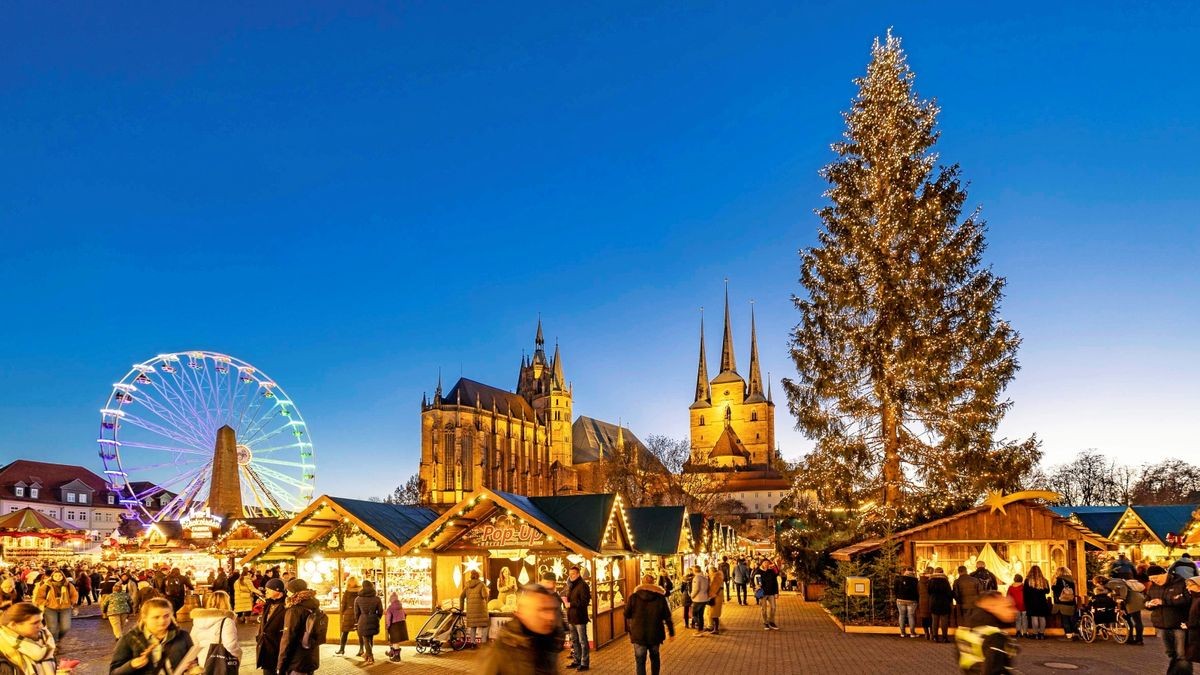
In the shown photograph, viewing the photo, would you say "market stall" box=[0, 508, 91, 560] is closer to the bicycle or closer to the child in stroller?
the child in stroller

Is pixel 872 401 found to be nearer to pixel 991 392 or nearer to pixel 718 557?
pixel 991 392

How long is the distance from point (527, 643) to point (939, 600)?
48.0 feet

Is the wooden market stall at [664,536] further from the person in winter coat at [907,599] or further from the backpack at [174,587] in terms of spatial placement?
the backpack at [174,587]

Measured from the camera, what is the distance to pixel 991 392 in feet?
79.0

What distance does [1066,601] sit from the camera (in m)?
17.7

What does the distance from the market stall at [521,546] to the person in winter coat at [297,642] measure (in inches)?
314

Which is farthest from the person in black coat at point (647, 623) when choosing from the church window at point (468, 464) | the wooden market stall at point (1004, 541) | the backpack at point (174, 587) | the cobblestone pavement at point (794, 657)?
the church window at point (468, 464)

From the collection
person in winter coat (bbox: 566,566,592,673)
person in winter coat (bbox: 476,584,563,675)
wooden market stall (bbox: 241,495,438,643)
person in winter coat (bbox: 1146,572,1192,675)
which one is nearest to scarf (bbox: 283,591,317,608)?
person in winter coat (bbox: 566,566,592,673)

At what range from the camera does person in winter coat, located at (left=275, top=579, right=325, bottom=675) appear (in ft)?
31.9

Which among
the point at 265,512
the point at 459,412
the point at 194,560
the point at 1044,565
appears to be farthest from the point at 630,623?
the point at 459,412

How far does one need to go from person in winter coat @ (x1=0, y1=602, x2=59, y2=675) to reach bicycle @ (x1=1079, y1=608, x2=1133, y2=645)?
679 inches

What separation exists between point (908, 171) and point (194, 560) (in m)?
30.1

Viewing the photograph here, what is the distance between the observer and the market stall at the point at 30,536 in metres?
35.2

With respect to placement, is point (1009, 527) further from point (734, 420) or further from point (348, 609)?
point (734, 420)
